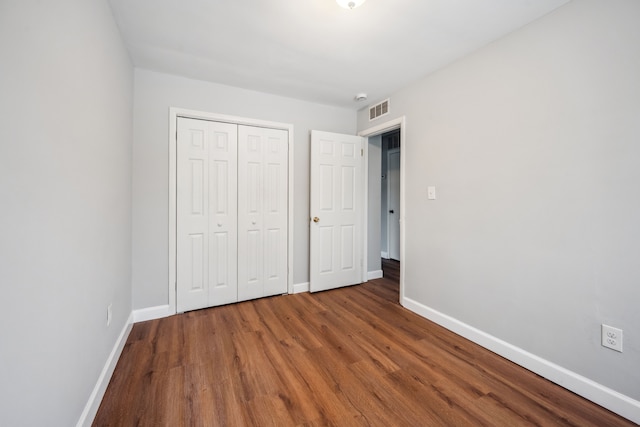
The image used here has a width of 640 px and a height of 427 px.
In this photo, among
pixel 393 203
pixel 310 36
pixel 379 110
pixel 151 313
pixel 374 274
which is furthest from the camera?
pixel 393 203

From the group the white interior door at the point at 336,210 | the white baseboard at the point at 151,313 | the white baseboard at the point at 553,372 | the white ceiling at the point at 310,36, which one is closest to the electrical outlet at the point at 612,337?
the white baseboard at the point at 553,372

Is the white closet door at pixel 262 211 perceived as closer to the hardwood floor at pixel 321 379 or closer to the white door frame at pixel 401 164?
the hardwood floor at pixel 321 379

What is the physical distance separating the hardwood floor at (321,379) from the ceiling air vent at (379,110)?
7.80 feet

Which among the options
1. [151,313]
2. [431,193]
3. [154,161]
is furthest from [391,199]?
[151,313]

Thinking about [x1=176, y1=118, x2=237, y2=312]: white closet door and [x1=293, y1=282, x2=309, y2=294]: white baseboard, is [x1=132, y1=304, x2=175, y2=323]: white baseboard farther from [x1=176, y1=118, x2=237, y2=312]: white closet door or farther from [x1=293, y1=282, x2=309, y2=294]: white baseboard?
[x1=293, y1=282, x2=309, y2=294]: white baseboard

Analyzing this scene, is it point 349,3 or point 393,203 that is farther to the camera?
point 393,203

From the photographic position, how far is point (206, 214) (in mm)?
2656

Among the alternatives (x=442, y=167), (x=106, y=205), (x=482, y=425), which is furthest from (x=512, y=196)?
(x=106, y=205)

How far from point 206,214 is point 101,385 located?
1.56 m

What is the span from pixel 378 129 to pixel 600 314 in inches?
99.4

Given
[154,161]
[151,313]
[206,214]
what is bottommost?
[151,313]

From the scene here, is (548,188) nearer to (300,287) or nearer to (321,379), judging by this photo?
(321,379)

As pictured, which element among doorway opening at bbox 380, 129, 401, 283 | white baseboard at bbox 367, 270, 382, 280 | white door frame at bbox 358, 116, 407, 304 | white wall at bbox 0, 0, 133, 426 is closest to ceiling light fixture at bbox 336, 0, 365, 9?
white wall at bbox 0, 0, 133, 426

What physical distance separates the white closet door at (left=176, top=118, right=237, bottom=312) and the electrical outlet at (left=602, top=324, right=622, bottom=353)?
294 cm
